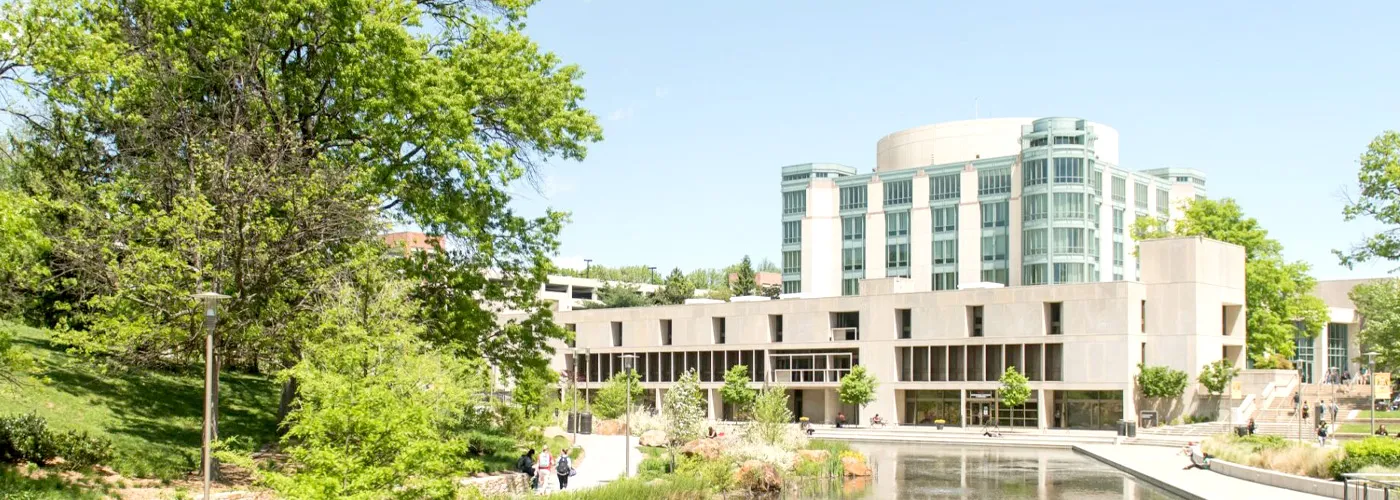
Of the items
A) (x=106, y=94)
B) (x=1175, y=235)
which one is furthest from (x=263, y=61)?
(x=1175, y=235)

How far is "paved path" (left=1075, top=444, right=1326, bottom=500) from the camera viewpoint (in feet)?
104

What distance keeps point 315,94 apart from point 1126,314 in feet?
169

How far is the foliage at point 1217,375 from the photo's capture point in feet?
223

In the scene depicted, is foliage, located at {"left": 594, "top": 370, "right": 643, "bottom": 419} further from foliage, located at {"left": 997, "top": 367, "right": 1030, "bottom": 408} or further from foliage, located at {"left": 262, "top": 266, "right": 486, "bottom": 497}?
foliage, located at {"left": 262, "top": 266, "right": 486, "bottom": 497}

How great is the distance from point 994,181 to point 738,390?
35984mm

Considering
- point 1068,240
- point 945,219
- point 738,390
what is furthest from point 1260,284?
point 945,219

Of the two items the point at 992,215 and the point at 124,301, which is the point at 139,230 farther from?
the point at 992,215

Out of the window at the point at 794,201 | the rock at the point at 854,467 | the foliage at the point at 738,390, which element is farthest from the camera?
the window at the point at 794,201

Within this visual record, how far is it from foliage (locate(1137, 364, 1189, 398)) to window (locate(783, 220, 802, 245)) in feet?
172

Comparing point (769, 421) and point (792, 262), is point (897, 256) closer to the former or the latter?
point (792, 262)

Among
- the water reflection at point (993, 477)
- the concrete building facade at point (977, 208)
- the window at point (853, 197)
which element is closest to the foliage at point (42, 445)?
the water reflection at point (993, 477)

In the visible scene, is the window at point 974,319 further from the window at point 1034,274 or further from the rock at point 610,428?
the rock at point 610,428

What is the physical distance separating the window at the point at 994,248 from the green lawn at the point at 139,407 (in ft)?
256

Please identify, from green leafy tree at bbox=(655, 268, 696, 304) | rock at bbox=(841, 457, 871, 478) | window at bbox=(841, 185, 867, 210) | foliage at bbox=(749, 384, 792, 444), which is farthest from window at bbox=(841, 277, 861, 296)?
rock at bbox=(841, 457, 871, 478)
